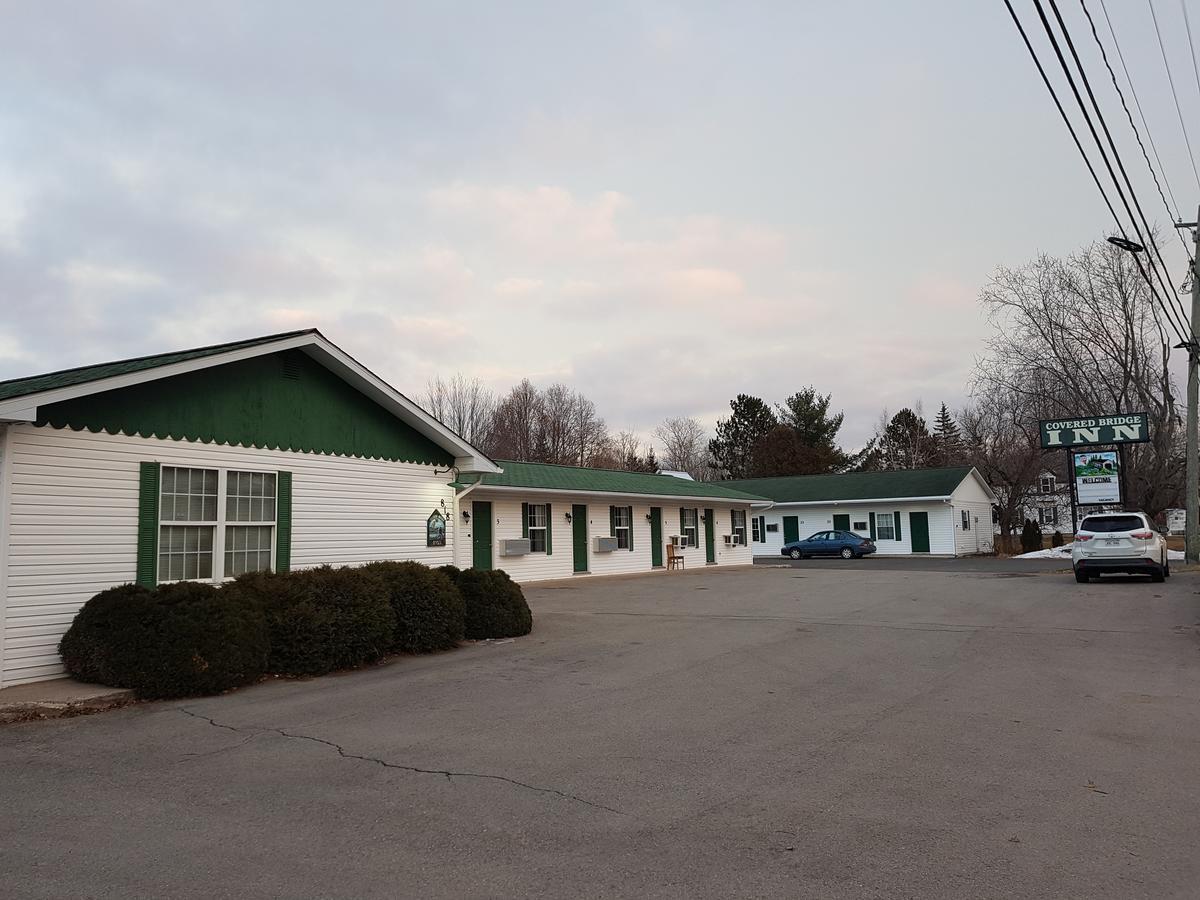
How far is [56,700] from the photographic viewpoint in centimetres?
799

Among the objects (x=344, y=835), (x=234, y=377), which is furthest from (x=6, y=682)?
(x=344, y=835)

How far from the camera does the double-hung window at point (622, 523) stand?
26.7 metres

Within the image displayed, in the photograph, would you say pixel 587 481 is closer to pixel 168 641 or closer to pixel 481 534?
pixel 481 534

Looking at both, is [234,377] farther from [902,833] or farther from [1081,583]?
[1081,583]

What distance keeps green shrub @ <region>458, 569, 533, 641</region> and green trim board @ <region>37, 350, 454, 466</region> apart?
2.72 meters

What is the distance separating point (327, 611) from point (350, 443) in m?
3.71

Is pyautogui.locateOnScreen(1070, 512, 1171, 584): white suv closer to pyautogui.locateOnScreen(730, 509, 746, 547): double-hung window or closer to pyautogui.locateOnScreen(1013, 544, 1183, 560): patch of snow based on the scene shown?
pyautogui.locateOnScreen(730, 509, 746, 547): double-hung window

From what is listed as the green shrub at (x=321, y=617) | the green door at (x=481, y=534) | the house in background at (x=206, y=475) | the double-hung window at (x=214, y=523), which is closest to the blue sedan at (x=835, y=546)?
the green door at (x=481, y=534)

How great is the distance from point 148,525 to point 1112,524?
2124 cm

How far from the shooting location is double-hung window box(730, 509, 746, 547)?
33.3 metres

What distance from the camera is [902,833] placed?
4484mm

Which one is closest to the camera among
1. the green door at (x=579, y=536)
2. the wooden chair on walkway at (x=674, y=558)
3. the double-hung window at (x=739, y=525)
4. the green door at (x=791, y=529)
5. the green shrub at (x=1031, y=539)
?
the green door at (x=579, y=536)

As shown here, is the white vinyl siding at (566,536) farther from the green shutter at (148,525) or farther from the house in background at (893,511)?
the green shutter at (148,525)

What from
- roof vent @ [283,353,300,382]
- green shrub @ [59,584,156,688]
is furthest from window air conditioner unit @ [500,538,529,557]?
green shrub @ [59,584,156,688]
